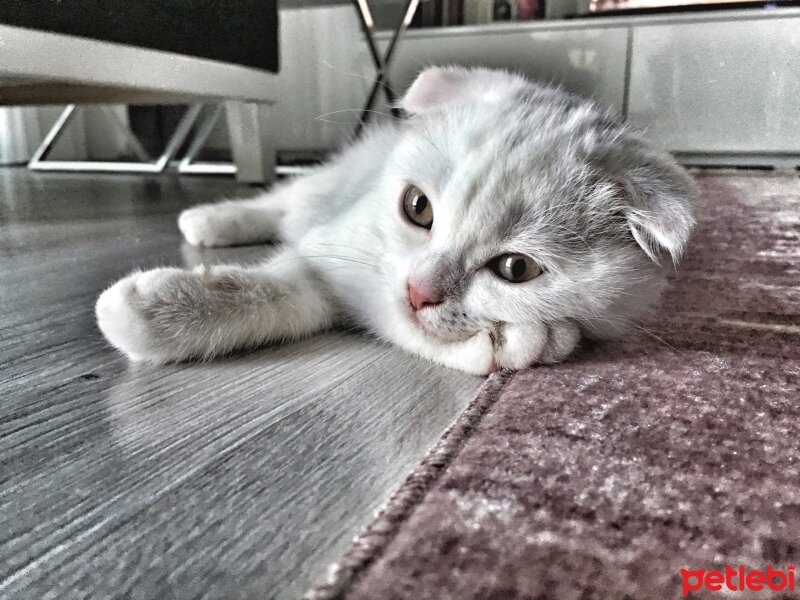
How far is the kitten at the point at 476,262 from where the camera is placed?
0.83 meters

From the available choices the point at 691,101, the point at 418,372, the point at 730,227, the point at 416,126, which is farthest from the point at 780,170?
the point at 418,372

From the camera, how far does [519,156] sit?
871mm

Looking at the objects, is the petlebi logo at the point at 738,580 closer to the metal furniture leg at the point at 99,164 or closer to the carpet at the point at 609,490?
the carpet at the point at 609,490

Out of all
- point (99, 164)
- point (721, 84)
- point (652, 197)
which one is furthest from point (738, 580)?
point (99, 164)

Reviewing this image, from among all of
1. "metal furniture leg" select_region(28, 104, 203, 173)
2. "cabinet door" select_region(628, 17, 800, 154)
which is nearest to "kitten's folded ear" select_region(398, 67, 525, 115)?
"cabinet door" select_region(628, 17, 800, 154)

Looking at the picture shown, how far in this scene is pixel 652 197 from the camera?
0.86 meters

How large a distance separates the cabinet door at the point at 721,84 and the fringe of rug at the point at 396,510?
3.32 meters

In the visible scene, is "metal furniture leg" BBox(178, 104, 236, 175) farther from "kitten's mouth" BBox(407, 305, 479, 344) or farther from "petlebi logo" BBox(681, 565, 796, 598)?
"petlebi logo" BBox(681, 565, 796, 598)

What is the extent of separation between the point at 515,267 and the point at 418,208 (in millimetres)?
179

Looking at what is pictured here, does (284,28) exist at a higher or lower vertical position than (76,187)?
higher

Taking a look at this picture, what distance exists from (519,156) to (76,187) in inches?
101

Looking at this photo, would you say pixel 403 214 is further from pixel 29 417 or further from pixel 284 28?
pixel 284 28

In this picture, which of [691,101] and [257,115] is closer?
[257,115]

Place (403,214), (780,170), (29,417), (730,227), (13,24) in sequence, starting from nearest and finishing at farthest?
(29,417)
(403,214)
(13,24)
(730,227)
(780,170)
